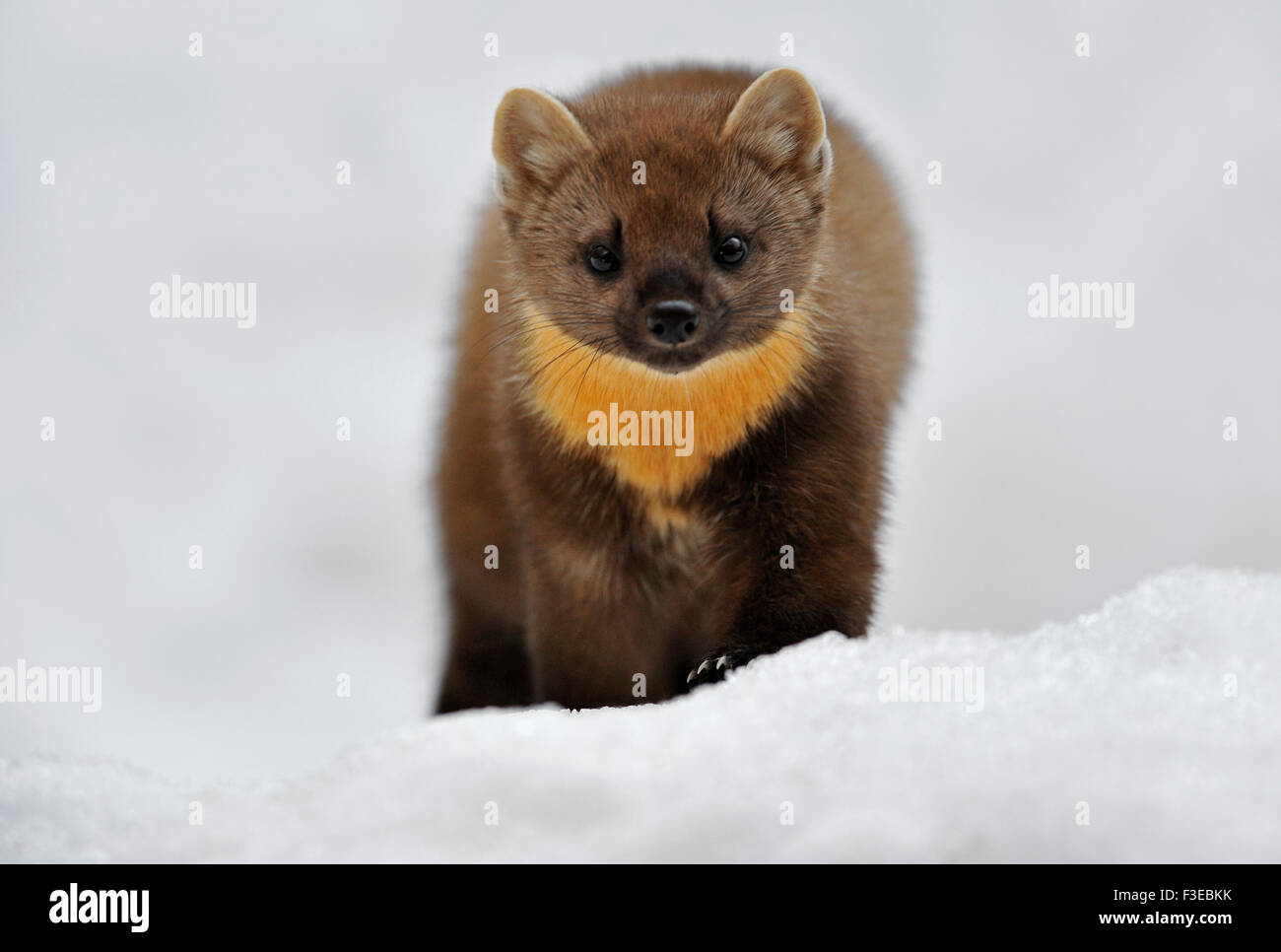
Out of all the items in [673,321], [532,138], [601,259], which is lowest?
[673,321]

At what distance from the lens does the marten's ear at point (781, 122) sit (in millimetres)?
3551

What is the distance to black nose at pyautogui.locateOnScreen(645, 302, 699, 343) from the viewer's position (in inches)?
128

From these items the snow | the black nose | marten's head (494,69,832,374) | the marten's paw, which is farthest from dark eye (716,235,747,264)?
the snow

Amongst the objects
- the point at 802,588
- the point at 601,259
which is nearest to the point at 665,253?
the point at 601,259

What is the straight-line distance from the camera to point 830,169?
3.73 metres

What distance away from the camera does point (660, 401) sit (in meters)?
3.71

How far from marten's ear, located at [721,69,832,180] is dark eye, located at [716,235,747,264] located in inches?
10.3

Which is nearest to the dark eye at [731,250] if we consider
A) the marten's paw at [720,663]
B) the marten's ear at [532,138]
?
the marten's ear at [532,138]

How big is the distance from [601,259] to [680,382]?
38 centimetres

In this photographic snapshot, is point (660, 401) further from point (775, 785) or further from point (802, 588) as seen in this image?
point (775, 785)
